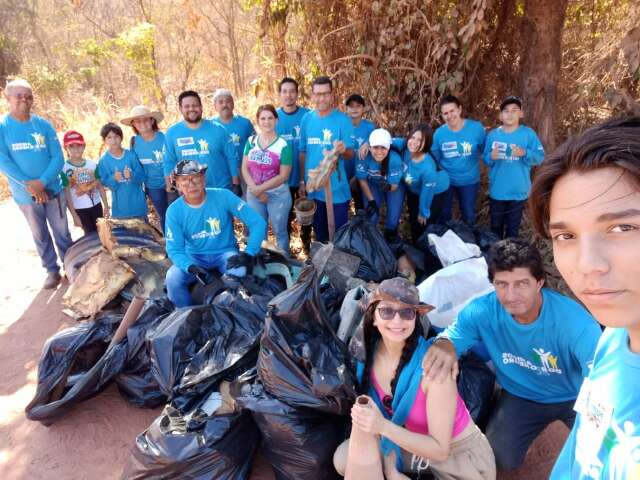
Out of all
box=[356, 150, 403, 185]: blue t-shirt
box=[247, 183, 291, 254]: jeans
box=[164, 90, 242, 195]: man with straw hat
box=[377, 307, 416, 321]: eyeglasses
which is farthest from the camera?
box=[164, 90, 242, 195]: man with straw hat

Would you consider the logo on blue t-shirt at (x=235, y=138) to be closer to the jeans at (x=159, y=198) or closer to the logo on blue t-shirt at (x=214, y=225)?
the jeans at (x=159, y=198)

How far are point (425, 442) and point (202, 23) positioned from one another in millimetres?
12227

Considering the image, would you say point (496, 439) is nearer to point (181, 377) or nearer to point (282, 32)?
point (181, 377)

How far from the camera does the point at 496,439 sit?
2.37 meters

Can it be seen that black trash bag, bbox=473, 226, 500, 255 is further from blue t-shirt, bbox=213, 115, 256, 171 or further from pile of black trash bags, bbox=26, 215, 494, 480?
blue t-shirt, bbox=213, 115, 256, 171

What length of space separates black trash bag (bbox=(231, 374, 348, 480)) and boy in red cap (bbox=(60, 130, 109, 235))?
10.5 feet

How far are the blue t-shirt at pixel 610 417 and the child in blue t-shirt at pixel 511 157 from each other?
128 inches

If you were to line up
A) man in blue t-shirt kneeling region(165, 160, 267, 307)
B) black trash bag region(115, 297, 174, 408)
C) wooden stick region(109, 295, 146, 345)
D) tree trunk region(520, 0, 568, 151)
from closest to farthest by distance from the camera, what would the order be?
1. black trash bag region(115, 297, 174, 408)
2. wooden stick region(109, 295, 146, 345)
3. man in blue t-shirt kneeling region(165, 160, 267, 307)
4. tree trunk region(520, 0, 568, 151)

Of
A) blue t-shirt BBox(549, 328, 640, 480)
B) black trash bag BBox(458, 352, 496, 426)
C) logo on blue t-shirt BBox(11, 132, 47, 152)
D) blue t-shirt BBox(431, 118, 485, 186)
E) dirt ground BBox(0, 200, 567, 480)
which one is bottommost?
dirt ground BBox(0, 200, 567, 480)

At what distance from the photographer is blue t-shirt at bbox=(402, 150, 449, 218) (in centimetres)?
397

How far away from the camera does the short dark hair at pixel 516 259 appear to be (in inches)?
82.7

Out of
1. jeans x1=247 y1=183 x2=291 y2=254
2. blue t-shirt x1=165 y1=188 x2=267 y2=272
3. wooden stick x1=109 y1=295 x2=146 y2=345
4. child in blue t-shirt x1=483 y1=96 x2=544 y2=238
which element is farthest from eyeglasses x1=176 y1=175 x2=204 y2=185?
child in blue t-shirt x1=483 y1=96 x2=544 y2=238

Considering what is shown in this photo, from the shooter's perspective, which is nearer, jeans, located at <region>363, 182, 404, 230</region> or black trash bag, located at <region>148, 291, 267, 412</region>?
black trash bag, located at <region>148, 291, 267, 412</region>

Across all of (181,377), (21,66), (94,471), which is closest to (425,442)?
(181,377)
